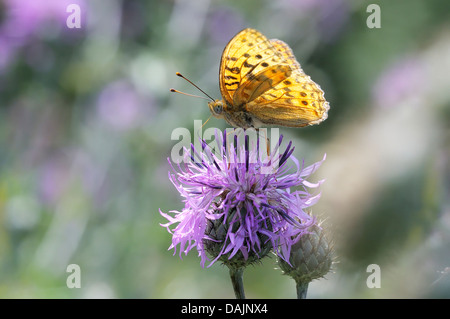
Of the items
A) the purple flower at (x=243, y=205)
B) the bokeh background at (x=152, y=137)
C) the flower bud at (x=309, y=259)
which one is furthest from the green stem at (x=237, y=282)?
the bokeh background at (x=152, y=137)

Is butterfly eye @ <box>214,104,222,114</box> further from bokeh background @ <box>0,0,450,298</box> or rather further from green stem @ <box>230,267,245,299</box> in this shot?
bokeh background @ <box>0,0,450,298</box>

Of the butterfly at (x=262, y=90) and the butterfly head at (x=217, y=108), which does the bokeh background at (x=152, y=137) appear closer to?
the butterfly at (x=262, y=90)

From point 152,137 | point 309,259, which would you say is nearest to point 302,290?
point 309,259

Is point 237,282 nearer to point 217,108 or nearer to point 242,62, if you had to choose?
point 217,108

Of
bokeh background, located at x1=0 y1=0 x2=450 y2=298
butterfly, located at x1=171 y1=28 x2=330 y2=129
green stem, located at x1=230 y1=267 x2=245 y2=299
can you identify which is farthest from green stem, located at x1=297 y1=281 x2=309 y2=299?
bokeh background, located at x1=0 y1=0 x2=450 y2=298

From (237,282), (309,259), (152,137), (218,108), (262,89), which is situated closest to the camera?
(237,282)

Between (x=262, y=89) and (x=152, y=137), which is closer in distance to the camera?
(x=262, y=89)
